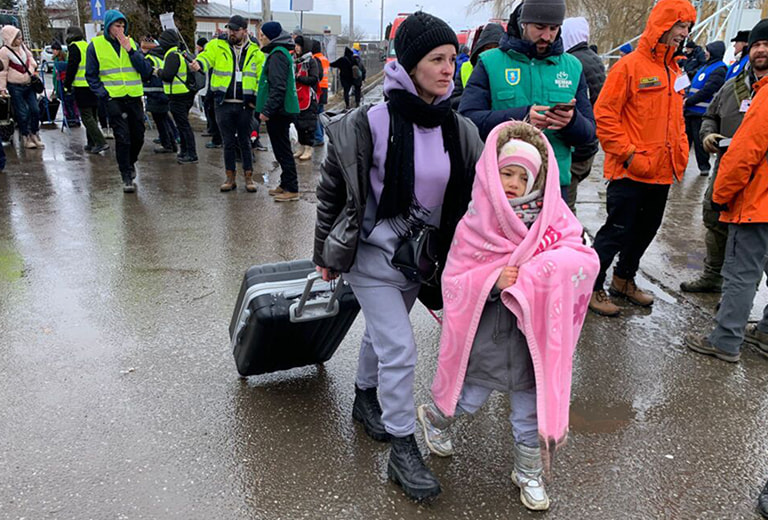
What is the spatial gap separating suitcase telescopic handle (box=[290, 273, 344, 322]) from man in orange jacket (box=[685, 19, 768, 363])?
7.72ft

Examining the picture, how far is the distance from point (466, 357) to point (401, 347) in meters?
0.26

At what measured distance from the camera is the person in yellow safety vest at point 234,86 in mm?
7262

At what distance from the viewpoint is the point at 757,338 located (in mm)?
3979

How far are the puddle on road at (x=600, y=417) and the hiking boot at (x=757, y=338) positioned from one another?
1.29 m

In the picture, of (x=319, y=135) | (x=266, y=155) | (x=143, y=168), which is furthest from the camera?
(x=319, y=135)

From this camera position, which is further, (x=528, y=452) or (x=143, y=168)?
(x=143, y=168)

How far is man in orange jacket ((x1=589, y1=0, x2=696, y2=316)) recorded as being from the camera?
3959mm

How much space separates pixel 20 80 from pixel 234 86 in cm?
463

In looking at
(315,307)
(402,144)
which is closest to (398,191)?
(402,144)

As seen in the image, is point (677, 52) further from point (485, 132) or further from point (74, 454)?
point (74, 454)

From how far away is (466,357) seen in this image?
2402mm

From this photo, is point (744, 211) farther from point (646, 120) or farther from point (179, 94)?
point (179, 94)

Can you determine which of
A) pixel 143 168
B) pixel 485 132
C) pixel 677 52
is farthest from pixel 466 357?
pixel 143 168

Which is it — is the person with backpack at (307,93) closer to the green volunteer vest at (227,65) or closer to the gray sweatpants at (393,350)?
the green volunteer vest at (227,65)
